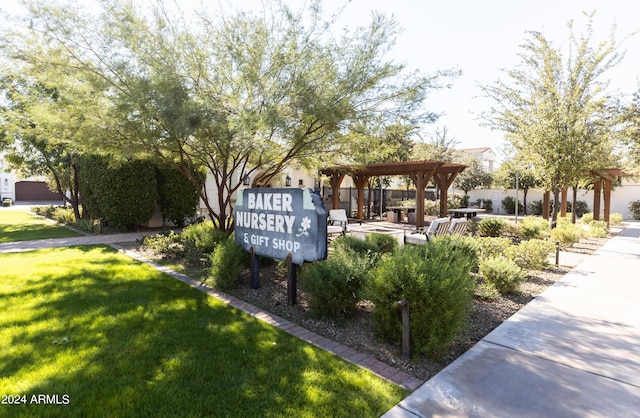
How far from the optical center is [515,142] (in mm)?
10273

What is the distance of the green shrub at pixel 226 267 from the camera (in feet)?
17.2

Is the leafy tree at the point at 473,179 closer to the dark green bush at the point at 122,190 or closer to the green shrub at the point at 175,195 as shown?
the green shrub at the point at 175,195

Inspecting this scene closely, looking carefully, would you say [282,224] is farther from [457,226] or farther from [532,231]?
[532,231]

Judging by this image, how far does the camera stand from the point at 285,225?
183 inches

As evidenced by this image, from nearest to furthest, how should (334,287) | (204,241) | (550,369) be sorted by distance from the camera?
(550,369), (334,287), (204,241)

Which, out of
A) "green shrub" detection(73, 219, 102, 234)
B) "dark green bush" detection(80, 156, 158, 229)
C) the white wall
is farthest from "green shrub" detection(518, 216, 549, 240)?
the white wall

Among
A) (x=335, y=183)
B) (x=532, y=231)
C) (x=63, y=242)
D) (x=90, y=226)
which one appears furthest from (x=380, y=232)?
(x=90, y=226)

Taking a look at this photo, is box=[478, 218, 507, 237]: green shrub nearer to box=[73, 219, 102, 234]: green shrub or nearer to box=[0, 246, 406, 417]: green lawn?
box=[0, 246, 406, 417]: green lawn

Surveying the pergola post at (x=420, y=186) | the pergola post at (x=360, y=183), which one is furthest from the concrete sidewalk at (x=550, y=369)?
the pergola post at (x=360, y=183)

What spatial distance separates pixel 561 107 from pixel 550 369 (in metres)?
8.60

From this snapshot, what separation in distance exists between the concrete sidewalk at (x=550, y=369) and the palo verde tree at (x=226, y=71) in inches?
149

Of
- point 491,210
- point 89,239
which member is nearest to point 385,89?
point 89,239

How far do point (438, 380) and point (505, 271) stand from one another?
3104 mm

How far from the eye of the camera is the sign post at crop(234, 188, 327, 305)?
427 centimetres
